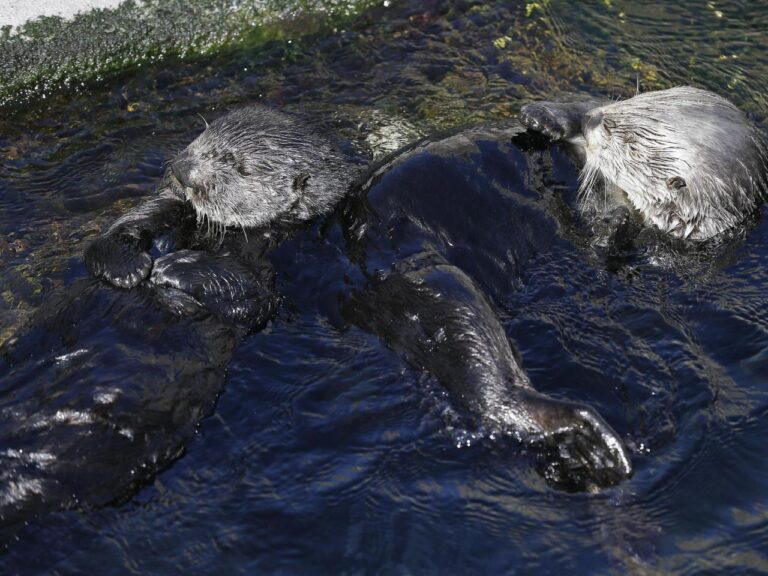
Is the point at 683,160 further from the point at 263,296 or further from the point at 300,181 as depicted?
the point at 263,296

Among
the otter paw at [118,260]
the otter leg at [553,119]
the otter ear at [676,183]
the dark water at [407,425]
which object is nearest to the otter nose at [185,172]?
the otter paw at [118,260]

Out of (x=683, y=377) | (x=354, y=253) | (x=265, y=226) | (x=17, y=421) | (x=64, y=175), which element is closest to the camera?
(x=17, y=421)

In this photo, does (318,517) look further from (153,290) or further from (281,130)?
(281,130)

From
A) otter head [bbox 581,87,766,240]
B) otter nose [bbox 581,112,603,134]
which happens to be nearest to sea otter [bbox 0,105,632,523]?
otter nose [bbox 581,112,603,134]

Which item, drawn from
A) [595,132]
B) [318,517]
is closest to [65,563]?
[318,517]

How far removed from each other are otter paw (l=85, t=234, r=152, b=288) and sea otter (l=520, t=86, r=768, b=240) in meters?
2.14

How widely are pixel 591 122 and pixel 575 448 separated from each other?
90.2 inches

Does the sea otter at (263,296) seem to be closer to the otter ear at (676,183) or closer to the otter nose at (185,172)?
the otter nose at (185,172)

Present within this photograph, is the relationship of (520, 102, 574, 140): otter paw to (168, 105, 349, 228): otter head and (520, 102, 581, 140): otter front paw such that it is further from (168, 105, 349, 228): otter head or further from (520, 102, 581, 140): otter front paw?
(168, 105, 349, 228): otter head

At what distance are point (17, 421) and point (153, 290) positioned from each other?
3.04 feet

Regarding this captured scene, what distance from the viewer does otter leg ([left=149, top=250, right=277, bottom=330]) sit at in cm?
423

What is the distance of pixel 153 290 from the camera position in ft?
14.1

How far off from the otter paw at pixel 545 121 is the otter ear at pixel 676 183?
62 cm

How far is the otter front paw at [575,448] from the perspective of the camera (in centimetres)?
350
